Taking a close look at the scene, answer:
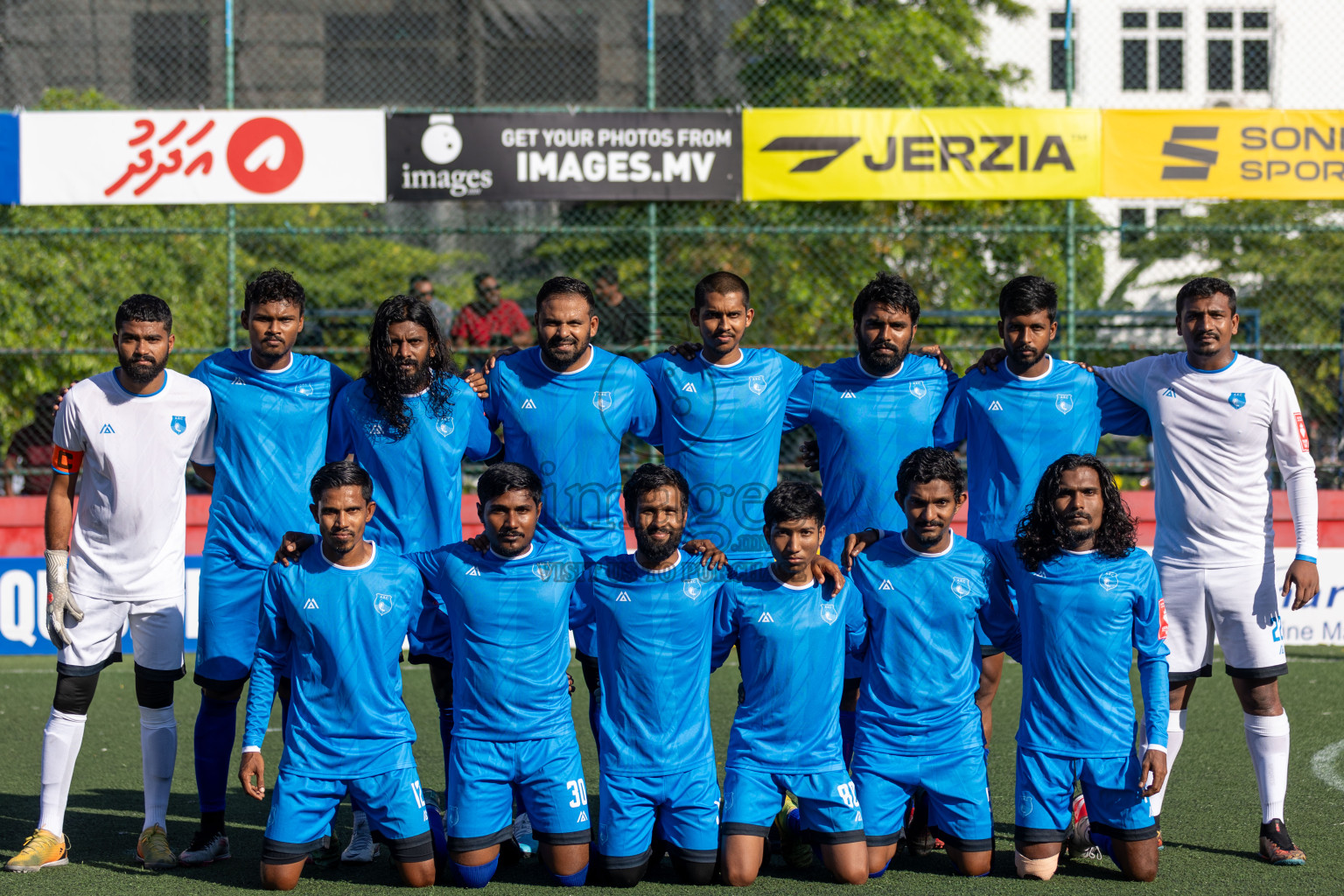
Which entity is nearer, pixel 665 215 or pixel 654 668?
pixel 654 668

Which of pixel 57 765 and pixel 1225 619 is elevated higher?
pixel 1225 619

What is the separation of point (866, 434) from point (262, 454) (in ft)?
7.20

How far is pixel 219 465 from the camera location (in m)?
5.00

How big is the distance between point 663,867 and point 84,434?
2.55 meters

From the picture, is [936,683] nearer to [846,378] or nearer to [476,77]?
[846,378]

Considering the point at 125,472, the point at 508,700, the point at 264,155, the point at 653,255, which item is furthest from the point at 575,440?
the point at 264,155

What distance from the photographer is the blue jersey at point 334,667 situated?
4.55 meters

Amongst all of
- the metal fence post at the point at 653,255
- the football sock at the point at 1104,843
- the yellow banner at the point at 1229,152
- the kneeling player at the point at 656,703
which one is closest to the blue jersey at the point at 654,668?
the kneeling player at the point at 656,703

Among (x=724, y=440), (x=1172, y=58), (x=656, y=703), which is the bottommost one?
(x=656, y=703)

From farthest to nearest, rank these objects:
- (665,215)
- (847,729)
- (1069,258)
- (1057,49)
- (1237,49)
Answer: (1057,49) < (1237,49) < (665,215) < (1069,258) < (847,729)

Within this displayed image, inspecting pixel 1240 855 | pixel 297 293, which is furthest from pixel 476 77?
pixel 1240 855

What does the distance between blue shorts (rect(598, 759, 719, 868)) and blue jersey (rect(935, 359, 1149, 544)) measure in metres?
1.38

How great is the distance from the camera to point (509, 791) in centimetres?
466

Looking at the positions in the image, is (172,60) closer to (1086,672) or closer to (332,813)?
(332,813)
